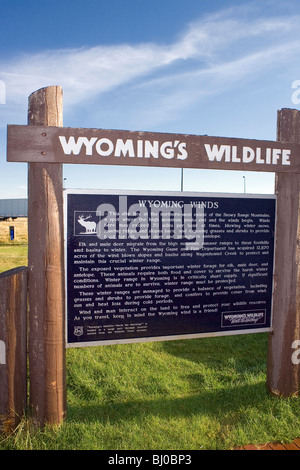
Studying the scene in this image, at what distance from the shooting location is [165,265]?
3664 mm

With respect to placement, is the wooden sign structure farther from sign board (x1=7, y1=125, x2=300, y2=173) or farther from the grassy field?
the grassy field

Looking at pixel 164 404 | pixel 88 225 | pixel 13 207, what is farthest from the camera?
pixel 13 207

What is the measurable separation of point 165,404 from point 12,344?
168 centimetres

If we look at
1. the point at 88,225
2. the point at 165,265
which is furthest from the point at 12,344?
the point at 165,265

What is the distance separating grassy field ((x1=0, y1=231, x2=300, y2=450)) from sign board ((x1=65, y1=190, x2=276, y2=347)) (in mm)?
744

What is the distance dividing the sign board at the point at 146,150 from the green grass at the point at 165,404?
243cm

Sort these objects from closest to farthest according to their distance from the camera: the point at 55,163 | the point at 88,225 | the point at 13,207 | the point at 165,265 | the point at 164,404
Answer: the point at 55,163, the point at 88,225, the point at 165,265, the point at 164,404, the point at 13,207

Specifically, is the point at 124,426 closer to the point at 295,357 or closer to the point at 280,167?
the point at 295,357

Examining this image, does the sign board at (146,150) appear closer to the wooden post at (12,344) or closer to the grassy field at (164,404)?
the wooden post at (12,344)

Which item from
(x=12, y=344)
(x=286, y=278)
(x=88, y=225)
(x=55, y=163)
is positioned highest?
(x=55, y=163)

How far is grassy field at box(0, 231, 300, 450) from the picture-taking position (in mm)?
3268

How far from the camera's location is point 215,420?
140 inches

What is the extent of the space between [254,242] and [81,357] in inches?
112

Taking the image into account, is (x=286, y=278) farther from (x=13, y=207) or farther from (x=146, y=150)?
(x=13, y=207)
